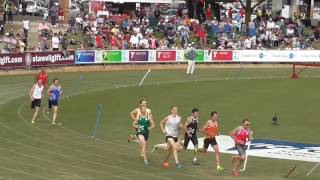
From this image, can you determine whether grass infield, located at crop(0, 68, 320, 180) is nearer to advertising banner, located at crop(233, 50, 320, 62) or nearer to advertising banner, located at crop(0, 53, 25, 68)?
advertising banner, located at crop(0, 53, 25, 68)

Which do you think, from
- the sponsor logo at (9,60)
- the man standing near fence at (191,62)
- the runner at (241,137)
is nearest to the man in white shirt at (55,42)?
the sponsor logo at (9,60)

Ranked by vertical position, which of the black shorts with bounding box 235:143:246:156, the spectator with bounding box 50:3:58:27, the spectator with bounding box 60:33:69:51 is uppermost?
the spectator with bounding box 50:3:58:27

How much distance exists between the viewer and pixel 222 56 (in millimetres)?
56062

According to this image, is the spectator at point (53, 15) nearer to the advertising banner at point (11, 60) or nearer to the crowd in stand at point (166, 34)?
the crowd in stand at point (166, 34)

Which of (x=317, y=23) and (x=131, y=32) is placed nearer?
(x=131, y=32)

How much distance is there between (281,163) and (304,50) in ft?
117

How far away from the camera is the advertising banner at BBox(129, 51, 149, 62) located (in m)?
52.3

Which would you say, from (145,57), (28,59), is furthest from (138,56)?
(28,59)

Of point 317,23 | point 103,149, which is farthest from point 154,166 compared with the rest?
point 317,23

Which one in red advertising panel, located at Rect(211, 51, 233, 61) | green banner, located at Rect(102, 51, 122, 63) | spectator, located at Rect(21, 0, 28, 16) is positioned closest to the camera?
green banner, located at Rect(102, 51, 122, 63)

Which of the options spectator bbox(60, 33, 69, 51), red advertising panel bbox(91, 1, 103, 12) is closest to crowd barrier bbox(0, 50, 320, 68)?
spectator bbox(60, 33, 69, 51)

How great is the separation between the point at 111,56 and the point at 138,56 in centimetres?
226

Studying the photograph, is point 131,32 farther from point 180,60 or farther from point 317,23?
point 317,23

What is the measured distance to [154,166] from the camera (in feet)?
70.2
